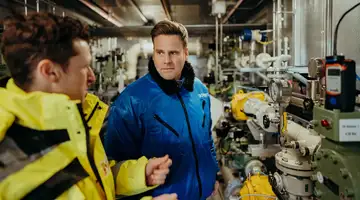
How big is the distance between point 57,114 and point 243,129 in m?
3.23

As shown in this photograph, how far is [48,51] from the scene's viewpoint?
792 millimetres

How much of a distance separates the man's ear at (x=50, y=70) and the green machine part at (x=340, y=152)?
0.97m

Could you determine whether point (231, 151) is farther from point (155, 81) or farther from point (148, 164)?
point (148, 164)

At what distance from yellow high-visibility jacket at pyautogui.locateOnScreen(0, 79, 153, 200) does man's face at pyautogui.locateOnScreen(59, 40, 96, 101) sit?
0.08 m

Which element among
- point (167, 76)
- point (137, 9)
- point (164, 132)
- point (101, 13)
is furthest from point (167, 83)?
point (137, 9)

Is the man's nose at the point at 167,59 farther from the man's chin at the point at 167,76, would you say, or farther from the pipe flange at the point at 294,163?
the pipe flange at the point at 294,163

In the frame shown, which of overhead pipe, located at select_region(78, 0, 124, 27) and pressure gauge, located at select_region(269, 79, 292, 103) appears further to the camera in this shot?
overhead pipe, located at select_region(78, 0, 124, 27)

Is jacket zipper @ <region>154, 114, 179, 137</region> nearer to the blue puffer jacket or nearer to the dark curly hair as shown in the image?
the blue puffer jacket

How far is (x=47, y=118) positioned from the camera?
75 centimetres

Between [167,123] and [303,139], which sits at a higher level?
[167,123]

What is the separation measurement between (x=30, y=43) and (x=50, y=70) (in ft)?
0.26

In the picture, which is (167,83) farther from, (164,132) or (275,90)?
(275,90)

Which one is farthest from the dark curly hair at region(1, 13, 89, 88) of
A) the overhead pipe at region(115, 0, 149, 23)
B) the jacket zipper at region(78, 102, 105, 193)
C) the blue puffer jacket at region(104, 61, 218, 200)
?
the overhead pipe at region(115, 0, 149, 23)

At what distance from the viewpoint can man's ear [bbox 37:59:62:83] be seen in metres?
0.79
